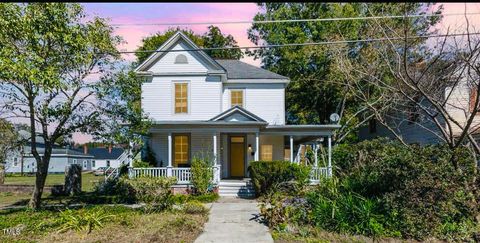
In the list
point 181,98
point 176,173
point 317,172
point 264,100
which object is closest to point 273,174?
point 317,172

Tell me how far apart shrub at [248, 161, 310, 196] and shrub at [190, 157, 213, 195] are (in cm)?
200

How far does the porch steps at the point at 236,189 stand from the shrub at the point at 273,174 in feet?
3.70

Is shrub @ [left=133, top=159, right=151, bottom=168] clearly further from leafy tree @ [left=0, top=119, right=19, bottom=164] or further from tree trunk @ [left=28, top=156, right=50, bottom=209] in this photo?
tree trunk @ [left=28, top=156, right=50, bottom=209]

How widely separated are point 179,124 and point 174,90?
2.92 m

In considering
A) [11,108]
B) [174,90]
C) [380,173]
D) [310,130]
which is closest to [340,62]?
[310,130]

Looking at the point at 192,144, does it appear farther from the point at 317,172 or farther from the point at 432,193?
the point at 432,193

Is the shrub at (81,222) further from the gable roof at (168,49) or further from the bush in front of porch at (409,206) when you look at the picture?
the gable roof at (168,49)

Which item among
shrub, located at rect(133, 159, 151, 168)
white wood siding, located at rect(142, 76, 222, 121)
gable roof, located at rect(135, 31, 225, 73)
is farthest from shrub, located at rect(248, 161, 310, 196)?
gable roof, located at rect(135, 31, 225, 73)

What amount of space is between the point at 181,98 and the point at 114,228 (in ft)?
36.1

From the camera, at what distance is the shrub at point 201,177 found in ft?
51.8

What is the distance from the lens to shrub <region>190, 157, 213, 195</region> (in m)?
15.8

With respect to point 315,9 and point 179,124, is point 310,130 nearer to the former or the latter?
point 179,124

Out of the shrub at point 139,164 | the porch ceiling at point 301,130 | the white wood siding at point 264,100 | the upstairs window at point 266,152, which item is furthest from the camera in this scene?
the upstairs window at point 266,152

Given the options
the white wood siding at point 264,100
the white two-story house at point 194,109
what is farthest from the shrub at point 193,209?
the white wood siding at point 264,100
